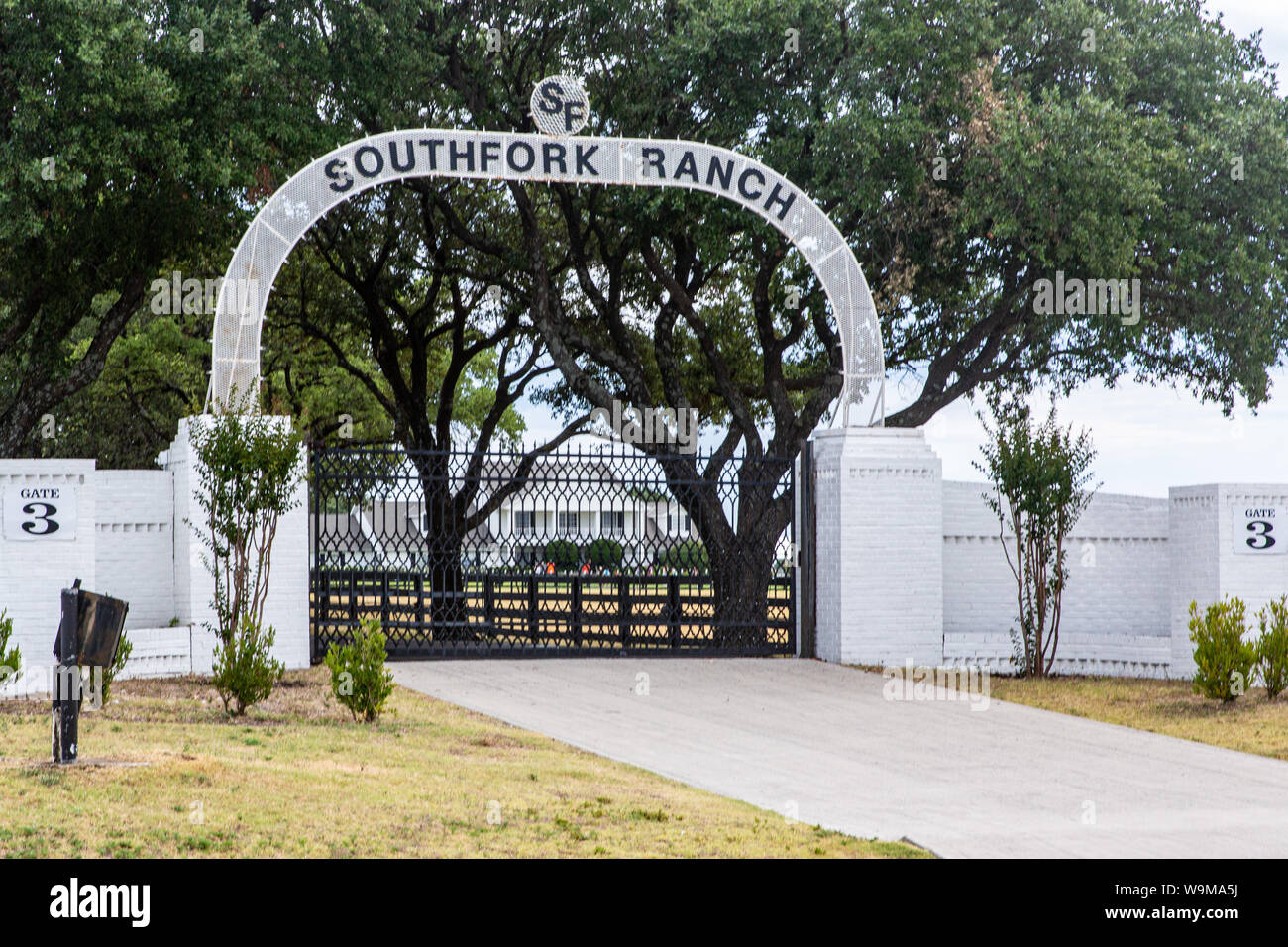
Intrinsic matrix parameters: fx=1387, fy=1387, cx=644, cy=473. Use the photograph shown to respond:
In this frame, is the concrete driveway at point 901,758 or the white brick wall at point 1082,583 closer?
the concrete driveway at point 901,758

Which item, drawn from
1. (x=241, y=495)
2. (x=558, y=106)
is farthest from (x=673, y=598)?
(x=558, y=106)

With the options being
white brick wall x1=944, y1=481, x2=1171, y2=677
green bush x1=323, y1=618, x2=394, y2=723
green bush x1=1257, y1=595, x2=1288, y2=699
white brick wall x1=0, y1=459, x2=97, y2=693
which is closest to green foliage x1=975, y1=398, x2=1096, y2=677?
white brick wall x1=944, y1=481, x2=1171, y2=677

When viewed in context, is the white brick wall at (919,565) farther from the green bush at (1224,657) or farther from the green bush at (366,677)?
the green bush at (366,677)

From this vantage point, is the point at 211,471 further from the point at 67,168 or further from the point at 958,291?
the point at 958,291

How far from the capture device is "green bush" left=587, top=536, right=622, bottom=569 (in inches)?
628

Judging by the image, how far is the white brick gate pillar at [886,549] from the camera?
15375mm

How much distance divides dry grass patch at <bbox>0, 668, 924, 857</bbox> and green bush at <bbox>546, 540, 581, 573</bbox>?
5456mm

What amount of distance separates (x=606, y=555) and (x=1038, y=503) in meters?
4.85

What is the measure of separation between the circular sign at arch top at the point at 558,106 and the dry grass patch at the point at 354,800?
26.3ft

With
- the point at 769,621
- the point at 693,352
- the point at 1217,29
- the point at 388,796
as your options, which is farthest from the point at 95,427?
the point at 388,796

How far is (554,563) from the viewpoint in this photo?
16109 mm

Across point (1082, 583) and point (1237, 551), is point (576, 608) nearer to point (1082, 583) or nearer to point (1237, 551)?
point (1082, 583)

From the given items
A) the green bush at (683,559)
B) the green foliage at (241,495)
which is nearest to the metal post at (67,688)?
the green foliage at (241,495)

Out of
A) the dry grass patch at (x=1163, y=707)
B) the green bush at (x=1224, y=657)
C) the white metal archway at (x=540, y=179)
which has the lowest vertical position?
the dry grass patch at (x=1163, y=707)
